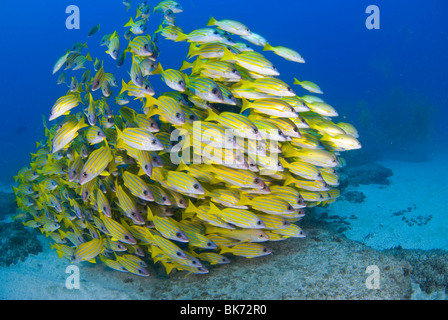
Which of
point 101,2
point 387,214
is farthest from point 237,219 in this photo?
point 101,2

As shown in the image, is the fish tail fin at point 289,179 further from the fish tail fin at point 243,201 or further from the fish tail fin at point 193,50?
the fish tail fin at point 193,50

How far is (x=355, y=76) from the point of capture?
297 feet

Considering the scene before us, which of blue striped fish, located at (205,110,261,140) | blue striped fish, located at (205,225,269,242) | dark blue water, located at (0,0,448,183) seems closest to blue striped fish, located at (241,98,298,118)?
blue striped fish, located at (205,110,261,140)

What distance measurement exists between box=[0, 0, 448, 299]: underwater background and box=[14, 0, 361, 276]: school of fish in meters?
3.95

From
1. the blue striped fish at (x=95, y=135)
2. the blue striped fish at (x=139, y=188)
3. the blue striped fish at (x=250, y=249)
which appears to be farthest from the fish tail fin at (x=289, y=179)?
the blue striped fish at (x=95, y=135)

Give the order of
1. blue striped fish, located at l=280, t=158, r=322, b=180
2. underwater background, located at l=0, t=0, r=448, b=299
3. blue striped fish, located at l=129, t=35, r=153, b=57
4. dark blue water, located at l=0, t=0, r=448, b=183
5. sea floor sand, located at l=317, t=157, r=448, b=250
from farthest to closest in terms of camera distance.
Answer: dark blue water, located at l=0, t=0, r=448, b=183, underwater background, located at l=0, t=0, r=448, b=299, sea floor sand, located at l=317, t=157, r=448, b=250, blue striped fish, located at l=129, t=35, r=153, b=57, blue striped fish, located at l=280, t=158, r=322, b=180

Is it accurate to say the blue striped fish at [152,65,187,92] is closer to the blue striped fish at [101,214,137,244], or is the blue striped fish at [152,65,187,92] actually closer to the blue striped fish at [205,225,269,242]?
the blue striped fish at [101,214,137,244]

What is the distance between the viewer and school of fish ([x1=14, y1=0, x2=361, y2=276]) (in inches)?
139

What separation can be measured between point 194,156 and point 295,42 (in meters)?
115

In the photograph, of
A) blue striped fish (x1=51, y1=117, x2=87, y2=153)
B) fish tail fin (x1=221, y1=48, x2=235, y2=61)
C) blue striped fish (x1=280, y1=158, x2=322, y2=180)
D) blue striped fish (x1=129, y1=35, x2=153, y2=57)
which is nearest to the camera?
blue striped fish (x1=51, y1=117, x2=87, y2=153)

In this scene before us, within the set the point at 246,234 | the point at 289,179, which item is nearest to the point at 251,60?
the point at 289,179

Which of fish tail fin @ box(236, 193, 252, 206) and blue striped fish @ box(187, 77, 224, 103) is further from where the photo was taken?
fish tail fin @ box(236, 193, 252, 206)

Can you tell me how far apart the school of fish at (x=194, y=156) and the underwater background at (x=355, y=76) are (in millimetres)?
3948
